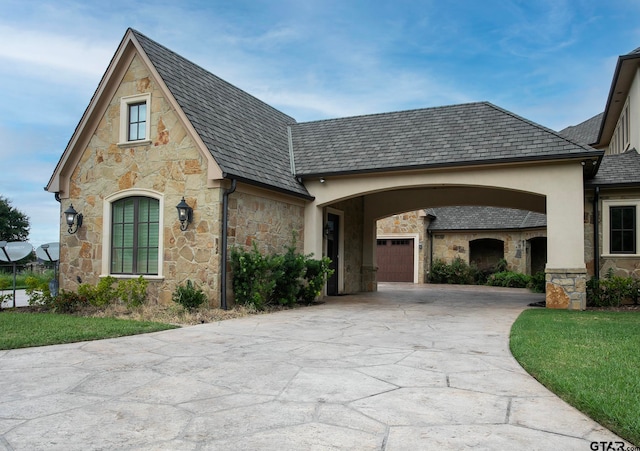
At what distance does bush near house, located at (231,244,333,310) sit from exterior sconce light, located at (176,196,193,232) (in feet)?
3.70

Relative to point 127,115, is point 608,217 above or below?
below

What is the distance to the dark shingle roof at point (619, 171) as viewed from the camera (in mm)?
12859

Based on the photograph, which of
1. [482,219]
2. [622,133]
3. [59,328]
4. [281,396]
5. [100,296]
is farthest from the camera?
[482,219]

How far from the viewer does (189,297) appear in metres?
9.92

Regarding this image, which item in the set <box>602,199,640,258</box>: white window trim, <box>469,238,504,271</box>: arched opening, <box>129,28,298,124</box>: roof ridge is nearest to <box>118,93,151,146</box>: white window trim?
<box>129,28,298,124</box>: roof ridge

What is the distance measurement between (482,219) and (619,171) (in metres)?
11.5

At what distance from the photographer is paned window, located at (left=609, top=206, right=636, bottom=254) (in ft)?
42.9

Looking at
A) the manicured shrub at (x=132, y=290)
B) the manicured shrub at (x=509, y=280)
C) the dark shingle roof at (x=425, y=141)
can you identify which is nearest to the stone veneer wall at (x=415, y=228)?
the manicured shrub at (x=509, y=280)

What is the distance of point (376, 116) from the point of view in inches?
603

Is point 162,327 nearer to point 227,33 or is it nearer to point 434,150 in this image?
point 434,150

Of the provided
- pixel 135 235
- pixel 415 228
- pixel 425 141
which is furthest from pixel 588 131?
pixel 135 235

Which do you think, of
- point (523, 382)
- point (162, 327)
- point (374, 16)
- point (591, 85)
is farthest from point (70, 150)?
point (591, 85)

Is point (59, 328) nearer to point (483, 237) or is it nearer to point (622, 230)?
point (622, 230)

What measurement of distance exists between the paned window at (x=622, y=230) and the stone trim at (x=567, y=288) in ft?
8.97
